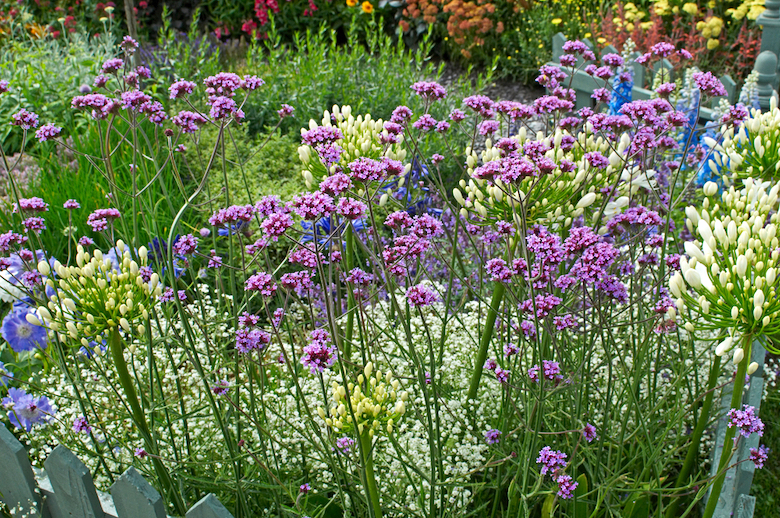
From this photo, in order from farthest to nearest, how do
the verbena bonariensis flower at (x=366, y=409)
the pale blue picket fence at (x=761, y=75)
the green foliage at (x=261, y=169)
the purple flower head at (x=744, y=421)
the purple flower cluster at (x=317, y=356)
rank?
the pale blue picket fence at (x=761, y=75) < the green foliage at (x=261, y=169) < the purple flower head at (x=744, y=421) < the verbena bonariensis flower at (x=366, y=409) < the purple flower cluster at (x=317, y=356)

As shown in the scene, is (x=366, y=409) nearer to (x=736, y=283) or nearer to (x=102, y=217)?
(x=736, y=283)

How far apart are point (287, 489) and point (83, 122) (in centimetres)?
507

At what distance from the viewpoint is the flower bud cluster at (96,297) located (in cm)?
197

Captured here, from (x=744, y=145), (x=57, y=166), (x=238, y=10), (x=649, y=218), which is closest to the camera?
(x=649, y=218)

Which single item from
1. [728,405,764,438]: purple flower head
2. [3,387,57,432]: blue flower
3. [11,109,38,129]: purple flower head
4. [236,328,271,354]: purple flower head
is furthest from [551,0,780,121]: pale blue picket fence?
[3,387,57,432]: blue flower

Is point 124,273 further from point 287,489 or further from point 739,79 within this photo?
point 739,79

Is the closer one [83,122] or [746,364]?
[746,364]

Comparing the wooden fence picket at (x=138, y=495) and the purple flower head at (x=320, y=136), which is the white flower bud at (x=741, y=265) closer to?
the purple flower head at (x=320, y=136)

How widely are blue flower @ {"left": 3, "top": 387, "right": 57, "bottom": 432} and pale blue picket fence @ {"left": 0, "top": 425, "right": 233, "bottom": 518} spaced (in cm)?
29

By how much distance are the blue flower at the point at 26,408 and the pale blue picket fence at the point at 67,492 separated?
29cm

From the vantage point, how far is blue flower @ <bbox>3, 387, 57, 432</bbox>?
8.36ft

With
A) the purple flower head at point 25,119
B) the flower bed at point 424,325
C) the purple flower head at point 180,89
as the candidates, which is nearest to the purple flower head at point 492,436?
the flower bed at point 424,325

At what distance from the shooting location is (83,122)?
5.99m

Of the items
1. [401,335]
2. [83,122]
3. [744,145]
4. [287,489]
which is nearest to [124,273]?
[287,489]
